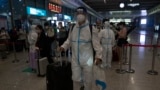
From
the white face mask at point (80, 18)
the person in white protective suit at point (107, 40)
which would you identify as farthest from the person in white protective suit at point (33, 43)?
the white face mask at point (80, 18)

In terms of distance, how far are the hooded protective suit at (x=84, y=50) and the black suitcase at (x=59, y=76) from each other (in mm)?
169

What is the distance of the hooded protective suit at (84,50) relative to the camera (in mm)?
2473

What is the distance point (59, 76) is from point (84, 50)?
1.99ft

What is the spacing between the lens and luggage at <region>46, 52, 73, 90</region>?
8.58ft

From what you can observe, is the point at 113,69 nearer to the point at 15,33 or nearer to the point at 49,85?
the point at 49,85

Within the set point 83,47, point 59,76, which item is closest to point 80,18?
point 83,47

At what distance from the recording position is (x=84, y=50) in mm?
2477

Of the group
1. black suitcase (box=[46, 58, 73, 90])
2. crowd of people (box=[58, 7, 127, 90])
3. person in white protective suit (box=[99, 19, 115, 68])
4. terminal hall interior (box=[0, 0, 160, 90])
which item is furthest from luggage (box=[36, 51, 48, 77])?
crowd of people (box=[58, 7, 127, 90])

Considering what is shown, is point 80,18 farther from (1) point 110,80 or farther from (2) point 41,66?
(2) point 41,66

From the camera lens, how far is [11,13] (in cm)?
971

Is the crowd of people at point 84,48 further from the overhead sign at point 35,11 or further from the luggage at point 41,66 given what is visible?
the overhead sign at point 35,11

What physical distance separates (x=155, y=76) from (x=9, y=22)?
8440 millimetres

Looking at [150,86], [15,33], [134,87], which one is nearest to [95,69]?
[134,87]

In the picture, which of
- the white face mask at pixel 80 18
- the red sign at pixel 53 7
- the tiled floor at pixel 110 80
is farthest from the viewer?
the red sign at pixel 53 7
